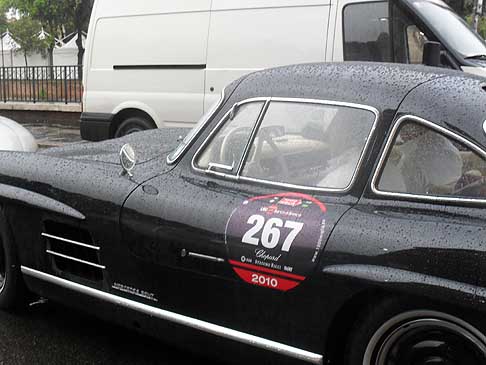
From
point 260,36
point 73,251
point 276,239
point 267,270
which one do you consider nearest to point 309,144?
point 276,239

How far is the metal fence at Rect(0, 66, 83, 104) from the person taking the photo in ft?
46.1

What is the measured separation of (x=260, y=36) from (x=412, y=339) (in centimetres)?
516

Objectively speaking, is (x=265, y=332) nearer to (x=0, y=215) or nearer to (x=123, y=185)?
(x=123, y=185)

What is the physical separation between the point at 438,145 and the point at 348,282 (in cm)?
63

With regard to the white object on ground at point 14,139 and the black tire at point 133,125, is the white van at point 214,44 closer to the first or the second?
the black tire at point 133,125

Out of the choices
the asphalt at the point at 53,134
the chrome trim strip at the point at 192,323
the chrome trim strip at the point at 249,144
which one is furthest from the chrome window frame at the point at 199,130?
the asphalt at the point at 53,134

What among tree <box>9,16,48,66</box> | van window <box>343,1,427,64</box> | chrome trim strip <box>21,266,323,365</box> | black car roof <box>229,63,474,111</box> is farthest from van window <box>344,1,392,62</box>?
tree <box>9,16,48,66</box>

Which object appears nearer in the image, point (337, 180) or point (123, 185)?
point (337, 180)

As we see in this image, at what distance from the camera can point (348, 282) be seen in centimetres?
225

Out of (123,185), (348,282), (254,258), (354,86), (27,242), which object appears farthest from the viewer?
(27,242)

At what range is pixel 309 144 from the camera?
8.93 feet

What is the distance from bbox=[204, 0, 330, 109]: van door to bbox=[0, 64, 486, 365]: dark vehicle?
144 inches

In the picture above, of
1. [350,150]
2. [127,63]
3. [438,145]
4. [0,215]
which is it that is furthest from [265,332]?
[127,63]

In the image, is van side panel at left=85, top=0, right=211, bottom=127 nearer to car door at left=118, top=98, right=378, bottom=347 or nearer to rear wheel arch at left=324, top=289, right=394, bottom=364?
car door at left=118, top=98, right=378, bottom=347
